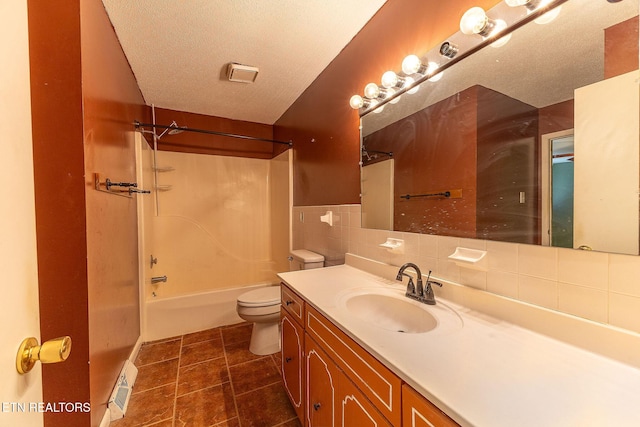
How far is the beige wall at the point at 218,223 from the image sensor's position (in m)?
2.79

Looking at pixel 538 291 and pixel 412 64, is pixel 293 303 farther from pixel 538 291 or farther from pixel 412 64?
pixel 412 64

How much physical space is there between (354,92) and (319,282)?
1.32 m

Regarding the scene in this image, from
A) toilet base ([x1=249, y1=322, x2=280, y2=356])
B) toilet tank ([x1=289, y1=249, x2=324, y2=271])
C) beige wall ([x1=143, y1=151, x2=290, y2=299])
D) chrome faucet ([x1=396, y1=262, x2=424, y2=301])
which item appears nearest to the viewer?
chrome faucet ([x1=396, y1=262, x2=424, y2=301])

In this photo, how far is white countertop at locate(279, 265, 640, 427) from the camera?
48 cm

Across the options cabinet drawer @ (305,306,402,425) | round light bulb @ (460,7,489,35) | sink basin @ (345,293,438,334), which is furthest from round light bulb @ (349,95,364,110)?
cabinet drawer @ (305,306,402,425)

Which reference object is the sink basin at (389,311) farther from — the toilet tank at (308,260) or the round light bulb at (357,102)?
the round light bulb at (357,102)

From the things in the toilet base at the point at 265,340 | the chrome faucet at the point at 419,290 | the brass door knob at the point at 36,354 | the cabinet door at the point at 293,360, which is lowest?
the toilet base at the point at 265,340

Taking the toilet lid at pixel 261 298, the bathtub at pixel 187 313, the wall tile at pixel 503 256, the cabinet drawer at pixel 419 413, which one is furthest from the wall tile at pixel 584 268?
the bathtub at pixel 187 313

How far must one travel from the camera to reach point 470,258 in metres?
0.97

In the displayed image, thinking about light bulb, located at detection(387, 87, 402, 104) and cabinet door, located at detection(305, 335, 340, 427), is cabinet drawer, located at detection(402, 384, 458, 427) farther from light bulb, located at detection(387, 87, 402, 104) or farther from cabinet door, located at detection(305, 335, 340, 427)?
light bulb, located at detection(387, 87, 402, 104)

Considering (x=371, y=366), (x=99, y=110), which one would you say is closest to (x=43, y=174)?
(x=99, y=110)

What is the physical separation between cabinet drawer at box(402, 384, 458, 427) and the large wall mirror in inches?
25.8

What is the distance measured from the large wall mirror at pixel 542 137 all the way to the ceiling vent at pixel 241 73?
4.67 ft

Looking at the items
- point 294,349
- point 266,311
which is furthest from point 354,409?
point 266,311
